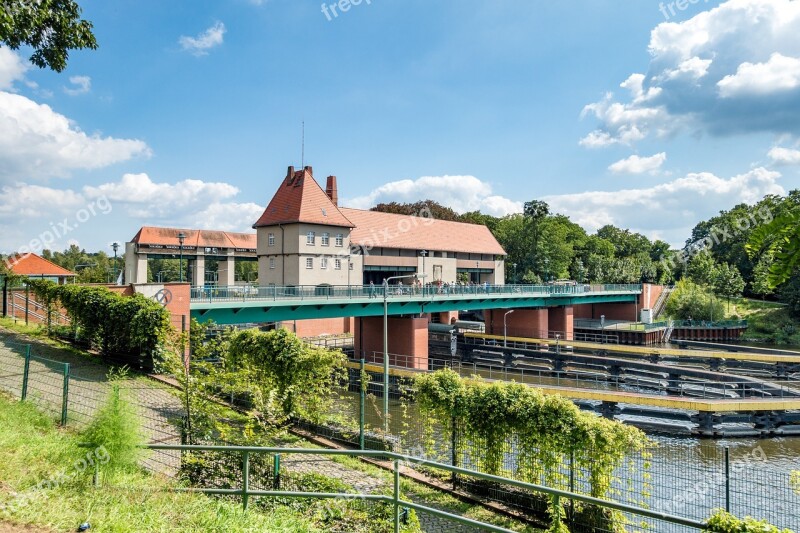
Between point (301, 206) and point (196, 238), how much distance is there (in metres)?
21.1

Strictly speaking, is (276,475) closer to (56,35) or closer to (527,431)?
(527,431)

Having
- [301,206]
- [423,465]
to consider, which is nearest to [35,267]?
[301,206]

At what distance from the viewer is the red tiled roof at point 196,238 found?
52750 millimetres

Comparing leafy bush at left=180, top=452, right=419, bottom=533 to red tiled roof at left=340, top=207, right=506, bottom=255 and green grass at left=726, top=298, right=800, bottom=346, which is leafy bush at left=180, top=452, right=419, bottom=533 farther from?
green grass at left=726, top=298, right=800, bottom=346

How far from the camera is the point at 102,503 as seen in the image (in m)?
5.96

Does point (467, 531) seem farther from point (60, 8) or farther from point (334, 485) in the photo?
point (60, 8)

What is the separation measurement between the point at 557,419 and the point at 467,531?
9.80 feet

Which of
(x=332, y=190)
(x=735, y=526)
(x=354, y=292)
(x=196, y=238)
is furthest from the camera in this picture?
(x=196, y=238)

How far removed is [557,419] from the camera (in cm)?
1071

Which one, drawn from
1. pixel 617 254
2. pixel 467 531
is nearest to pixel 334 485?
pixel 467 531

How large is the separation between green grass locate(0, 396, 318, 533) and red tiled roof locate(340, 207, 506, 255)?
135 feet

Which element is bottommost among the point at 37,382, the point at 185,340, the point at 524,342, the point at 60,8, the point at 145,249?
the point at 524,342

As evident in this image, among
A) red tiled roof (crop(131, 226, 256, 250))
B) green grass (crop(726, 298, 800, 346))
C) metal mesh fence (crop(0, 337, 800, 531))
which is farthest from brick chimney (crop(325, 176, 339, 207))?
green grass (crop(726, 298, 800, 346))

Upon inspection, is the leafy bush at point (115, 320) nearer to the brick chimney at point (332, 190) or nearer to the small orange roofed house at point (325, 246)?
the small orange roofed house at point (325, 246)
